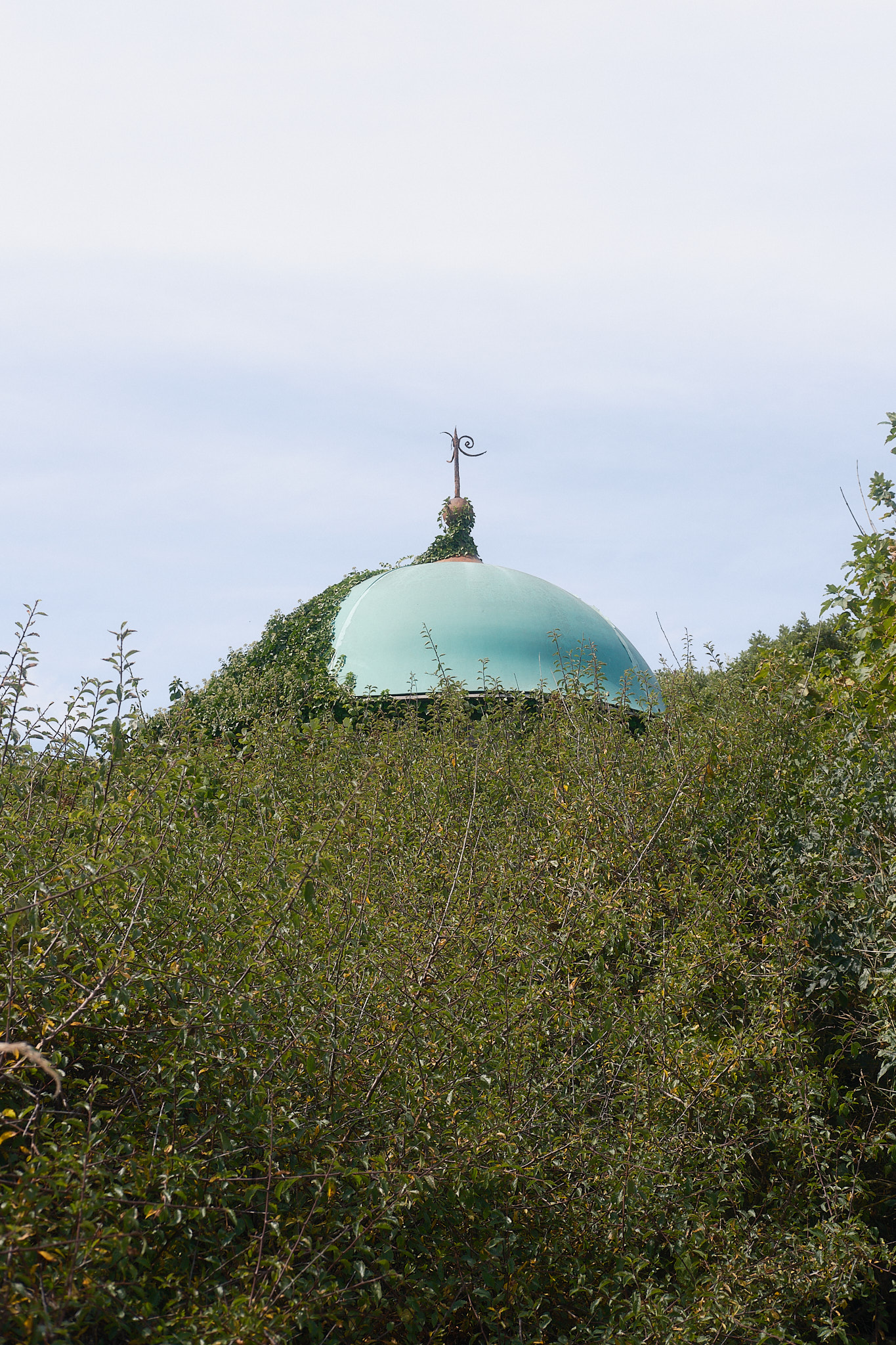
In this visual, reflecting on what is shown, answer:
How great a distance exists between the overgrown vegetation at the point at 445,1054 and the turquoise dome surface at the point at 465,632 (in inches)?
202

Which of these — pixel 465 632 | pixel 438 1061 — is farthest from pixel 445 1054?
pixel 465 632

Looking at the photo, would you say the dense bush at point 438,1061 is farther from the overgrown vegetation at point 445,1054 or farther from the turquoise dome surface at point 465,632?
the turquoise dome surface at point 465,632

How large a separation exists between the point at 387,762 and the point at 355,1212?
4119mm

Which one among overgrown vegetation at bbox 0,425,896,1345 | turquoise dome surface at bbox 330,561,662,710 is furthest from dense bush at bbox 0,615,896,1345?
turquoise dome surface at bbox 330,561,662,710

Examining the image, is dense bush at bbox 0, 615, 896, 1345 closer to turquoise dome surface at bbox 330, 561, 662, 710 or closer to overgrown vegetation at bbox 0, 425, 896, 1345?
overgrown vegetation at bbox 0, 425, 896, 1345

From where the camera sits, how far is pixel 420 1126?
307cm

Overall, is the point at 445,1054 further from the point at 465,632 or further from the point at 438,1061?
the point at 465,632

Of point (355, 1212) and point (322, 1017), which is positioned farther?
point (322, 1017)

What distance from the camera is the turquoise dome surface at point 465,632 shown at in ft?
37.1

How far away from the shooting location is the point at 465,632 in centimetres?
1184

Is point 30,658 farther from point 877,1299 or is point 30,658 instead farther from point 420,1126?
point 877,1299

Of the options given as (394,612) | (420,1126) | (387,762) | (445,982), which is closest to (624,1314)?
(420,1126)

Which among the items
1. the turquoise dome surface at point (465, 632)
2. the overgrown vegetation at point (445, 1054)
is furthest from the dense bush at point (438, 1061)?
the turquoise dome surface at point (465, 632)

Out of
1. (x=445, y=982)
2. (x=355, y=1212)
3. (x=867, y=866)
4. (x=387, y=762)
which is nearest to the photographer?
(x=355, y=1212)
